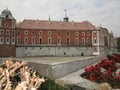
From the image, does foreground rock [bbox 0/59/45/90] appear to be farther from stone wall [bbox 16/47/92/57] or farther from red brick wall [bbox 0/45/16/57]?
stone wall [bbox 16/47/92/57]

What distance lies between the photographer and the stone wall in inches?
2334

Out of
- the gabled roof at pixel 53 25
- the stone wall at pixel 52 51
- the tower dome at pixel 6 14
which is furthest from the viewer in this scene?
the gabled roof at pixel 53 25

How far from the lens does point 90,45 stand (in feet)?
210

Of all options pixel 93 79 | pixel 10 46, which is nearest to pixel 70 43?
pixel 10 46

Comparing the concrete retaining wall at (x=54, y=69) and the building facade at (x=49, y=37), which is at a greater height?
the building facade at (x=49, y=37)

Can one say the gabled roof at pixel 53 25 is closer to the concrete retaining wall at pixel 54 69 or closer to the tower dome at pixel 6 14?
the tower dome at pixel 6 14

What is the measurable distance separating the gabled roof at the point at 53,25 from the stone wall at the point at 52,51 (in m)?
7.10

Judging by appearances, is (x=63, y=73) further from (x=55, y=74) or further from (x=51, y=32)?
(x=51, y=32)

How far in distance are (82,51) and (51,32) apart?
1296 centimetres

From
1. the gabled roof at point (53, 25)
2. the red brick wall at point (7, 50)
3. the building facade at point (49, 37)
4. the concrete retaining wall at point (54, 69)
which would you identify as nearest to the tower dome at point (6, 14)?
the building facade at point (49, 37)

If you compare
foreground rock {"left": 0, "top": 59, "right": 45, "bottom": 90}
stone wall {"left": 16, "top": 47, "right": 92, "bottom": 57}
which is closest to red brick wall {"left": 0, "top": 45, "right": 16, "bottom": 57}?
stone wall {"left": 16, "top": 47, "right": 92, "bottom": 57}

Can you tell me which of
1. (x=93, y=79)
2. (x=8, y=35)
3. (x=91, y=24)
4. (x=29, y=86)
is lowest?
(x=93, y=79)

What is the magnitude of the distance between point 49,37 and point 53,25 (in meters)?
5.02

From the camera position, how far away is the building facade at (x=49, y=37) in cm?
5709
